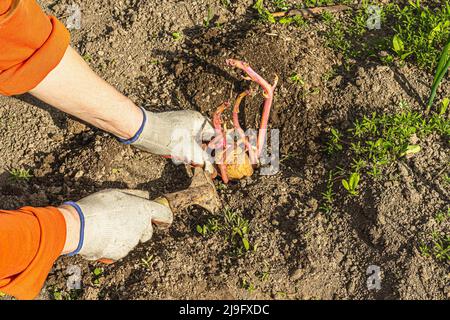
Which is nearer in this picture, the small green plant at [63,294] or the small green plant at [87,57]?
the small green plant at [63,294]

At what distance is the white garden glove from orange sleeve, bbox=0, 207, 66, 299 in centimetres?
17

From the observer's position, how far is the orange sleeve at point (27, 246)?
1.91 m

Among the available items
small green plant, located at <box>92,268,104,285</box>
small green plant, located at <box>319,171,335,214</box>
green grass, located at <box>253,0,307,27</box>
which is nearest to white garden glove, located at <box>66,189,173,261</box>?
small green plant, located at <box>92,268,104,285</box>

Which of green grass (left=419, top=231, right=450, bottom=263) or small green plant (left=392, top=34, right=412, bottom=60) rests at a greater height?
small green plant (left=392, top=34, right=412, bottom=60)

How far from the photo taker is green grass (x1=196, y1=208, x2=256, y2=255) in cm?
254

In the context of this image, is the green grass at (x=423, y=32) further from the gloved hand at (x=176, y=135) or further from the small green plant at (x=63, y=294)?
the small green plant at (x=63, y=294)

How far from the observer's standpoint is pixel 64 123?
2.95 m

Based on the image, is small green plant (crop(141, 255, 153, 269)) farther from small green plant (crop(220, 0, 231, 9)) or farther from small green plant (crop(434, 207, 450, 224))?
small green plant (crop(220, 0, 231, 9))

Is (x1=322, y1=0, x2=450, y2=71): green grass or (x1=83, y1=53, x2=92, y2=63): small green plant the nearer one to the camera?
(x1=322, y1=0, x2=450, y2=71): green grass

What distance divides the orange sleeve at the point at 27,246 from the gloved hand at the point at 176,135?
66 centimetres

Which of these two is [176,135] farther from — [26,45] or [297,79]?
[26,45]

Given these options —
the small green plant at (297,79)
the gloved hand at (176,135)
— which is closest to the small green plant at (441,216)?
the small green plant at (297,79)

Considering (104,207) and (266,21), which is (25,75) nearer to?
(104,207)
